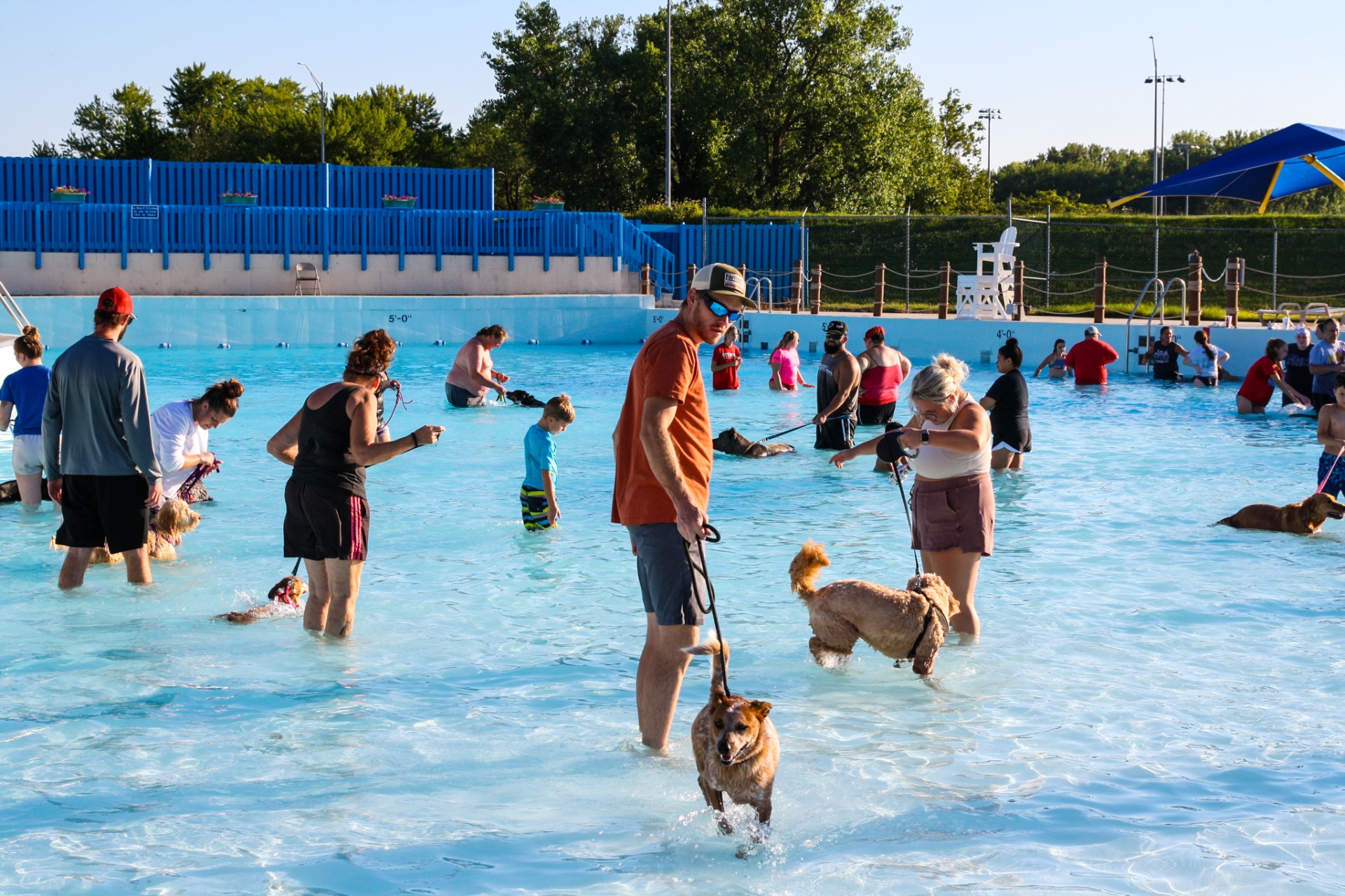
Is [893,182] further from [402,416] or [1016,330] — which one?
[402,416]

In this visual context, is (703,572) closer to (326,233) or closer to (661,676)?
(661,676)

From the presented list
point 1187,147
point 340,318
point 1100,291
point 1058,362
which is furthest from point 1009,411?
point 1187,147

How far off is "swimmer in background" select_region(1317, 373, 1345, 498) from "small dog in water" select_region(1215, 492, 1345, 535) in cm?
42

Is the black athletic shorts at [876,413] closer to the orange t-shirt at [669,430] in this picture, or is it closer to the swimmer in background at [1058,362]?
the swimmer in background at [1058,362]

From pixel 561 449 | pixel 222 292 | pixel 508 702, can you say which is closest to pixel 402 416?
pixel 561 449

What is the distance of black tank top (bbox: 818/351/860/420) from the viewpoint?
12.9m

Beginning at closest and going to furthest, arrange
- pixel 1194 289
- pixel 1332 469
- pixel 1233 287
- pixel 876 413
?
Answer: pixel 1332 469 < pixel 876 413 < pixel 1233 287 < pixel 1194 289

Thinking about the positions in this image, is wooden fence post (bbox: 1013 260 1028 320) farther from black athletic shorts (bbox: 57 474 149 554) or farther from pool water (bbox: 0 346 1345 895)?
black athletic shorts (bbox: 57 474 149 554)

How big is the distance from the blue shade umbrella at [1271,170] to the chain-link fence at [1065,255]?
997 centimetres

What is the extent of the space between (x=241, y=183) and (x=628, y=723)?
34.4m

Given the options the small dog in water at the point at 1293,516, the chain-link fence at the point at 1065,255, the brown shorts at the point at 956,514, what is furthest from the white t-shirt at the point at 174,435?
the chain-link fence at the point at 1065,255

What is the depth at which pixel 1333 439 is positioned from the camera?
32.5 ft

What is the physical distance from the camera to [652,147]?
1956 inches

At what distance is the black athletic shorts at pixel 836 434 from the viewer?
13.4 m
